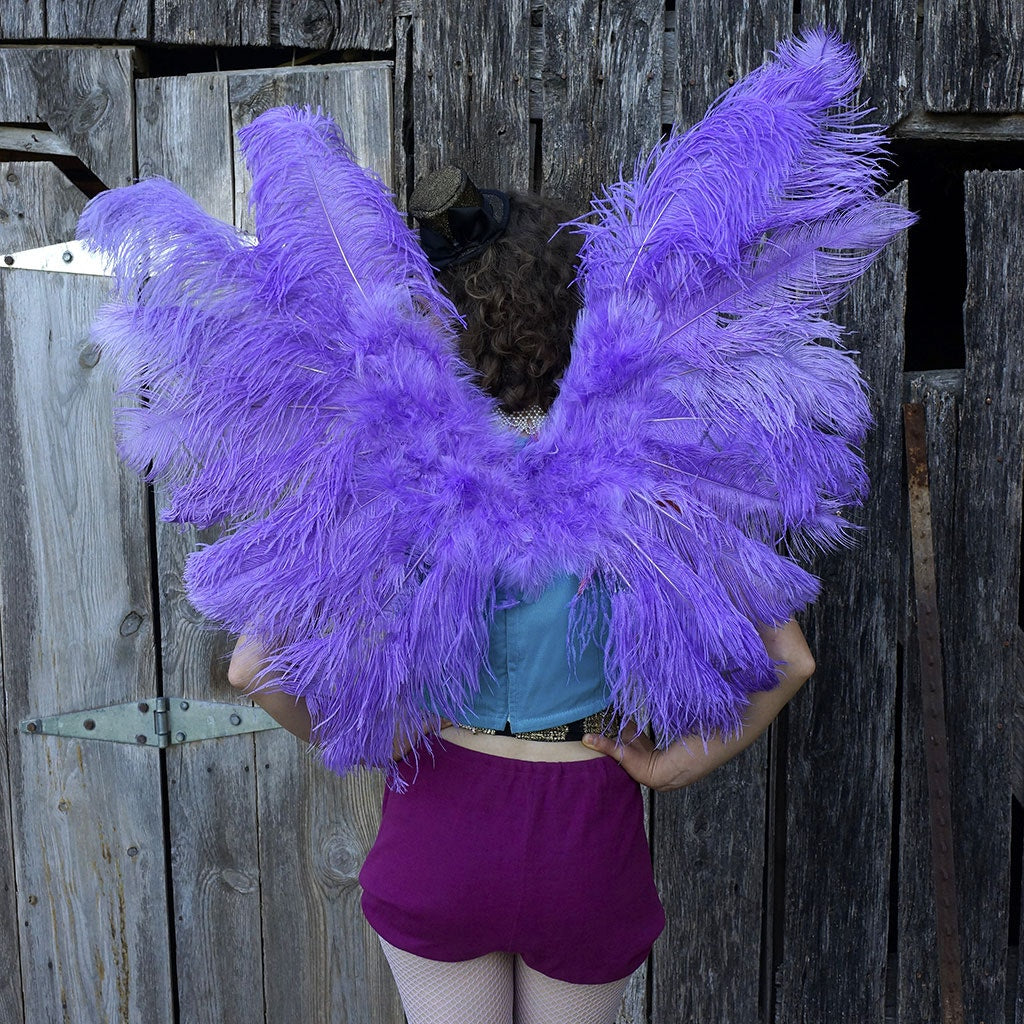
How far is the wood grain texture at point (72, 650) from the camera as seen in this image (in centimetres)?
211

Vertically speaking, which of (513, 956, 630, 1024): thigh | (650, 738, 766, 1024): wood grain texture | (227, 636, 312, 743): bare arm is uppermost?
(227, 636, 312, 743): bare arm

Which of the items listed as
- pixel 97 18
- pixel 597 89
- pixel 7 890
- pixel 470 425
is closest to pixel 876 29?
pixel 597 89

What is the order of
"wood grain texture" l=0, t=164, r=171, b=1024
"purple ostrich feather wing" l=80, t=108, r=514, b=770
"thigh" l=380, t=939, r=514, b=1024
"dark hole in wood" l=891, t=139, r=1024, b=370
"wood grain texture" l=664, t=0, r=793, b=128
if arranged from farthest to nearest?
"dark hole in wood" l=891, t=139, r=1024, b=370, "wood grain texture" l=0, t=164, r=171, b=1024, "wood grain texture" l=664, t=0, r=793, b=128, "thigh" l=380, t=939, r=514, b=1024, "purple ostrich feather wing" l=80, t=108, r=514, b=770

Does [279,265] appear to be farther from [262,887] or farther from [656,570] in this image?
[262,887]

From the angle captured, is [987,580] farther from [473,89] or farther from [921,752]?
[473,89]

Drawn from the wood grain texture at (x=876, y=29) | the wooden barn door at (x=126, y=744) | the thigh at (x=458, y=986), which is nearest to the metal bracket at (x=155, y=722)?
the wooden barn door at (x=126, y=744)

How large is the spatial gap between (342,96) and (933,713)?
6.16ft

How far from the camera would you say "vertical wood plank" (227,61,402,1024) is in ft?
7.29

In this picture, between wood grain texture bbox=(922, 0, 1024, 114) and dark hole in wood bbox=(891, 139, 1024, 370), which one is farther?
dark hole in wood bbox=(891, 139, 1024, 370)

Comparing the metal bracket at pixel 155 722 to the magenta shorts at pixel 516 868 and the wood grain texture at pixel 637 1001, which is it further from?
the wood grain texture at pixel 637 1001

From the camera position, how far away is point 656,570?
127 cm

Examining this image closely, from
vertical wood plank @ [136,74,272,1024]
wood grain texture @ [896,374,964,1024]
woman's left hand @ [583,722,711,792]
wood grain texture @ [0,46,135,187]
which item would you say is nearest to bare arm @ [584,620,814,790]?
woman's left hand @ [583,722,711,792]

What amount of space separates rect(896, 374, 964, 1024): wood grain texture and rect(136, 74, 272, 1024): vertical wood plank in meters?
1.55

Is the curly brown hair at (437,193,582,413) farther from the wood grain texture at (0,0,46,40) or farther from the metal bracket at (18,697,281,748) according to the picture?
the wood grain texture at (0,0,46,40)
